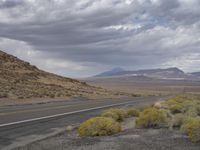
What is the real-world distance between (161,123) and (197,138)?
181 inches

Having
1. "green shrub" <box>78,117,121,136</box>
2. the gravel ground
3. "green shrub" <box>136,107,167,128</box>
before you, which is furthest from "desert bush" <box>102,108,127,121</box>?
the gravel ground

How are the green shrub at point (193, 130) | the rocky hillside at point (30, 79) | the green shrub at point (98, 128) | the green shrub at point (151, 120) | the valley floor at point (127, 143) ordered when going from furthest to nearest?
the rocky hillside at point (30, 79), the green shrub at point (151, 120), the green shrub at point (98, 128), the green shrub at point (193, 130), the valley floor at point (127, 143)

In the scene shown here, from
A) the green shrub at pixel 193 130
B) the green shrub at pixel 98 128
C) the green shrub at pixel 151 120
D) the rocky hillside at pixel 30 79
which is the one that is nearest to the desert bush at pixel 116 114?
the green shrub at pixel 151 120

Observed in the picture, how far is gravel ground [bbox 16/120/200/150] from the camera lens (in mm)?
11680

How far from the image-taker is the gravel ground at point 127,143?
1168 cm

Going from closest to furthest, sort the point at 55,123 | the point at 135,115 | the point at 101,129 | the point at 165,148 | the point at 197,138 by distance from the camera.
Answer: the point at 165,148, the point at 197,138, the point at 101,129, the point at 55,123, the point at 135,115

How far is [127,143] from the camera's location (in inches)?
481

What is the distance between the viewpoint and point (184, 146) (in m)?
11.8

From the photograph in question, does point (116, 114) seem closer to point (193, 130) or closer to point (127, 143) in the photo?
point (193, 130)

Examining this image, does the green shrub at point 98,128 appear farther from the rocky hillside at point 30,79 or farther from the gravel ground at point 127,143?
the rocky hillside at point 30,79

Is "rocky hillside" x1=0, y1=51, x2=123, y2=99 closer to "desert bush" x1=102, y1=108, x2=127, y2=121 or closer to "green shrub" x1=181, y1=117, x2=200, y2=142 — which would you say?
"desert bush" x1=102, y1=108, x2=127, y2=121

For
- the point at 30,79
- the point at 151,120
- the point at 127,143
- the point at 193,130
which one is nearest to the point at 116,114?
the point at 151,120

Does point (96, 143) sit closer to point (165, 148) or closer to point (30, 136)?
point (165, 148)

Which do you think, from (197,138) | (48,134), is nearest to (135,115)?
(48,134)
